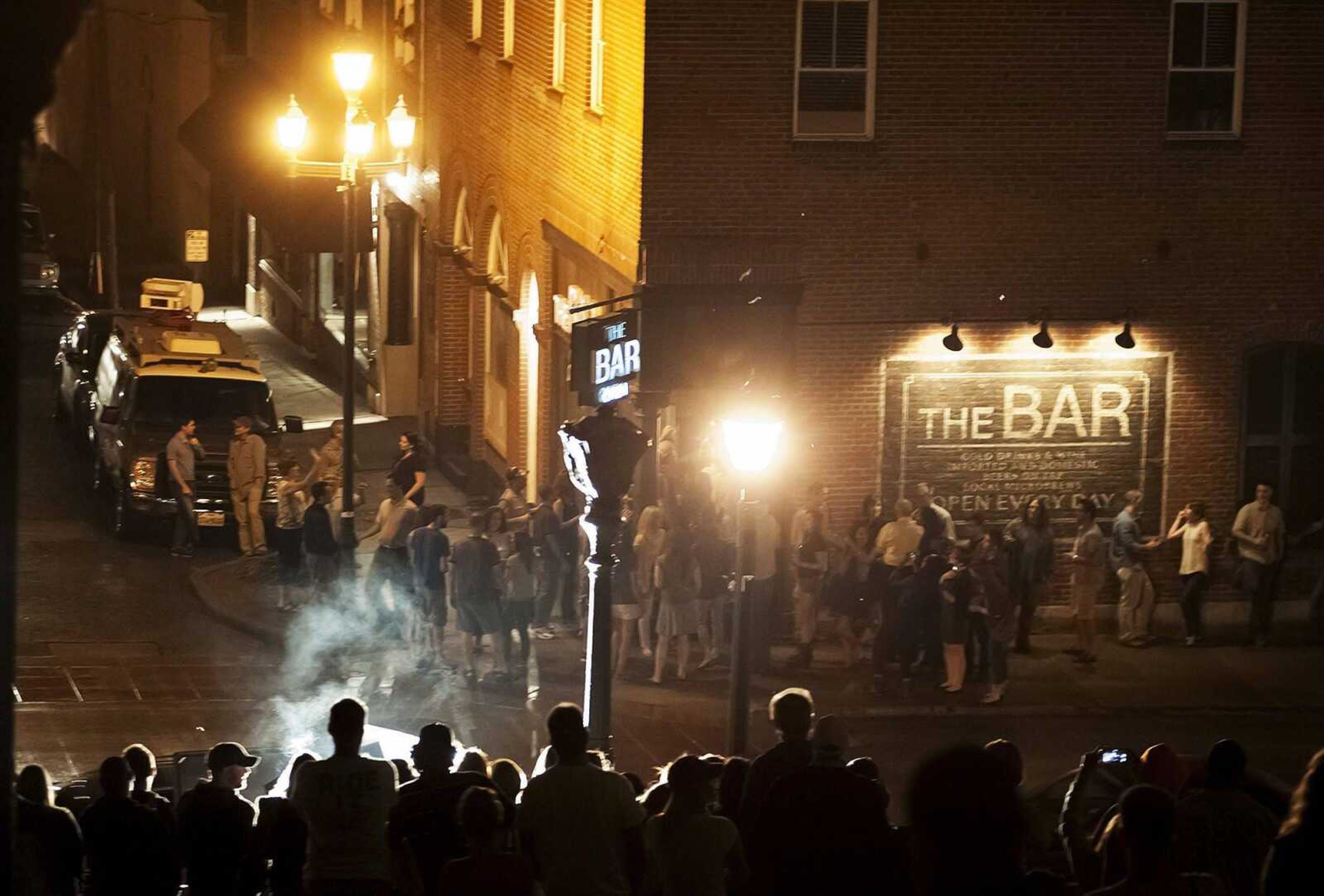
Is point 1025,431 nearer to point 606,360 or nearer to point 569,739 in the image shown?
point 606,360

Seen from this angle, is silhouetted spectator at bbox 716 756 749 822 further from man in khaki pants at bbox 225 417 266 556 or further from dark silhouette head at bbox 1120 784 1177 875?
man in khaki pants at bbox 225 417 266 556

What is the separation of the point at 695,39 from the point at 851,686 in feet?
22.0

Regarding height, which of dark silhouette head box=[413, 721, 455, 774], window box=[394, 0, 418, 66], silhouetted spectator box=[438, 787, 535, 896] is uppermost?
window box=[394, 0, 418, 66]

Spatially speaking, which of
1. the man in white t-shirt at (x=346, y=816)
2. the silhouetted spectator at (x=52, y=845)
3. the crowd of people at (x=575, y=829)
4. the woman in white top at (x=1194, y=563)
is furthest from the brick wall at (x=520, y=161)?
the silhouetted spectator at (x=52, y=845)

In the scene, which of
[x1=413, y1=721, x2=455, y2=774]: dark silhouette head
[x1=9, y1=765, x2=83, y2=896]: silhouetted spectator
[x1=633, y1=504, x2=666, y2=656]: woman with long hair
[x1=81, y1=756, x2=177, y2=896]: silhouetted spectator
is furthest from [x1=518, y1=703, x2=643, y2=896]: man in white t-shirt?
[x1=633, y1=504, x2=666, y2=656]: woman with long hair

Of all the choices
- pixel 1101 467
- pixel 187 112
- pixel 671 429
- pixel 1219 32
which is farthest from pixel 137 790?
pixel 187 112

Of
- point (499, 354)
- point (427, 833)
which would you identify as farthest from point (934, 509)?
point (427, 833)

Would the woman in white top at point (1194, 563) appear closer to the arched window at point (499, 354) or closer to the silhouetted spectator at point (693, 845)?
the arched window at point (499, 354)

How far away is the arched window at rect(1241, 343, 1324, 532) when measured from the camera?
24328 mm

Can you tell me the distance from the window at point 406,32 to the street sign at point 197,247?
607 centimetres

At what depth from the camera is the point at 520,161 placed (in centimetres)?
2923

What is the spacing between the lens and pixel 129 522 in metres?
27.3

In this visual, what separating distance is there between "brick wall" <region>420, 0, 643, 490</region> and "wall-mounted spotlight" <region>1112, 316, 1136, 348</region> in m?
5.20

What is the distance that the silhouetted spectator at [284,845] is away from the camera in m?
9.34
